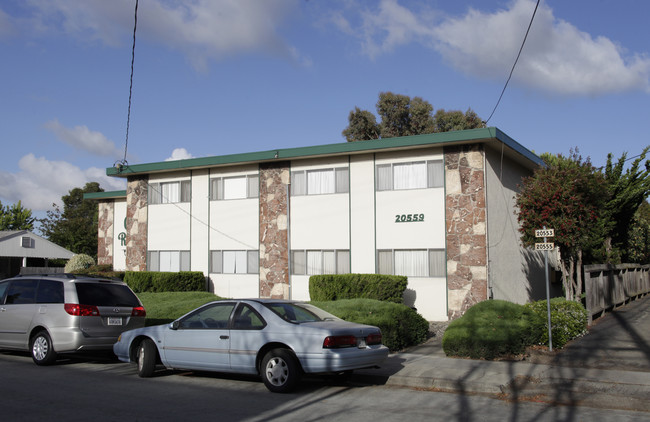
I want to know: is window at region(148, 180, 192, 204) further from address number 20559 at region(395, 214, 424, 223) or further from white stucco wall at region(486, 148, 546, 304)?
white stucco wall at region(486, 148, 546, 304)

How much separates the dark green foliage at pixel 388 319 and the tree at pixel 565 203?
4612 millimetres

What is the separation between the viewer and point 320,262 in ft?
70.0

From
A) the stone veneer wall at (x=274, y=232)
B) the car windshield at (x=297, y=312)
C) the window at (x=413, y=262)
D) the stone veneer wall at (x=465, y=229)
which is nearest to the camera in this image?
the car windshield at (x=297, y=312)

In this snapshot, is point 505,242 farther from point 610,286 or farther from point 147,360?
point 147,360

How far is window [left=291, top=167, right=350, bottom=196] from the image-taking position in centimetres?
2116

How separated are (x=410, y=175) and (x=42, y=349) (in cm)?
1258

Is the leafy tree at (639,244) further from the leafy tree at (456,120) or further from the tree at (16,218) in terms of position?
the tree at (16,218)

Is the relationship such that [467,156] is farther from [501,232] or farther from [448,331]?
[448,331]

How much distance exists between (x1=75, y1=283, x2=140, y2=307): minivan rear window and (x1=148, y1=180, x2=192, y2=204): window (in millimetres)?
12564

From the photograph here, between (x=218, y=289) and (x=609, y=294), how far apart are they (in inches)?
560

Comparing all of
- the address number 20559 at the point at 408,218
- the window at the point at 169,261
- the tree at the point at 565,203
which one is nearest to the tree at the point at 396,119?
the window at the point at 169,261

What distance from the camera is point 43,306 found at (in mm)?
11633

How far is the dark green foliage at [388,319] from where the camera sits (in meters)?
12.8

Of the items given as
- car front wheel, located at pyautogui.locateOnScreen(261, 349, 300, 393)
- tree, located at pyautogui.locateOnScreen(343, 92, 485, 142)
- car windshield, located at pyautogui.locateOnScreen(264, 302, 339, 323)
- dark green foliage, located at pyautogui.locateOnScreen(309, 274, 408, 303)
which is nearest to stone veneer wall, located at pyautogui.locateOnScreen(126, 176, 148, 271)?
dark green foliage, located at pyautogui.locateOnScreen(309, 274, 408, 303)
